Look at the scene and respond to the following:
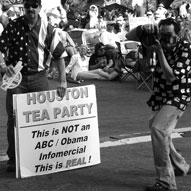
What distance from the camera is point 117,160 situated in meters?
7.25

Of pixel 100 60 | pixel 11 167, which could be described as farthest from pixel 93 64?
pixel 11 167

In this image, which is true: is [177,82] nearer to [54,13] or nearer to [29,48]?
[29,48]

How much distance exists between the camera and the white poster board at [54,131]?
6.49m

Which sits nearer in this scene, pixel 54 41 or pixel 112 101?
pixel 54 41

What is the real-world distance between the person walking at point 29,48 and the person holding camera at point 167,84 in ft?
3.60

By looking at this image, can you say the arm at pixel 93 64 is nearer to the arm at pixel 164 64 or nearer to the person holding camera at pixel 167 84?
the person holding camera at pixel 167 84

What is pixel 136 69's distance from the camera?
14508 mm

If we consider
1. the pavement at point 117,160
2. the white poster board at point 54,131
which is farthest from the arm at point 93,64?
the white poster board at point 54,131

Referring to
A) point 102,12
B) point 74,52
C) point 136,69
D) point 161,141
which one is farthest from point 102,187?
point 102,12

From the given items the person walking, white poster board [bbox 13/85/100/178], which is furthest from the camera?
white poster board [bbox 13/85/100/178]

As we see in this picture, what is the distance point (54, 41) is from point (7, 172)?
1526 millimetres

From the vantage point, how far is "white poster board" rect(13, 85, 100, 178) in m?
6.49

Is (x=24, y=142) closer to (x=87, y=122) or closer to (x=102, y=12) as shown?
(x=87, y=122)

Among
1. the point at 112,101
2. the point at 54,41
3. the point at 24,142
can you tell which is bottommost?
the point at 112,101
